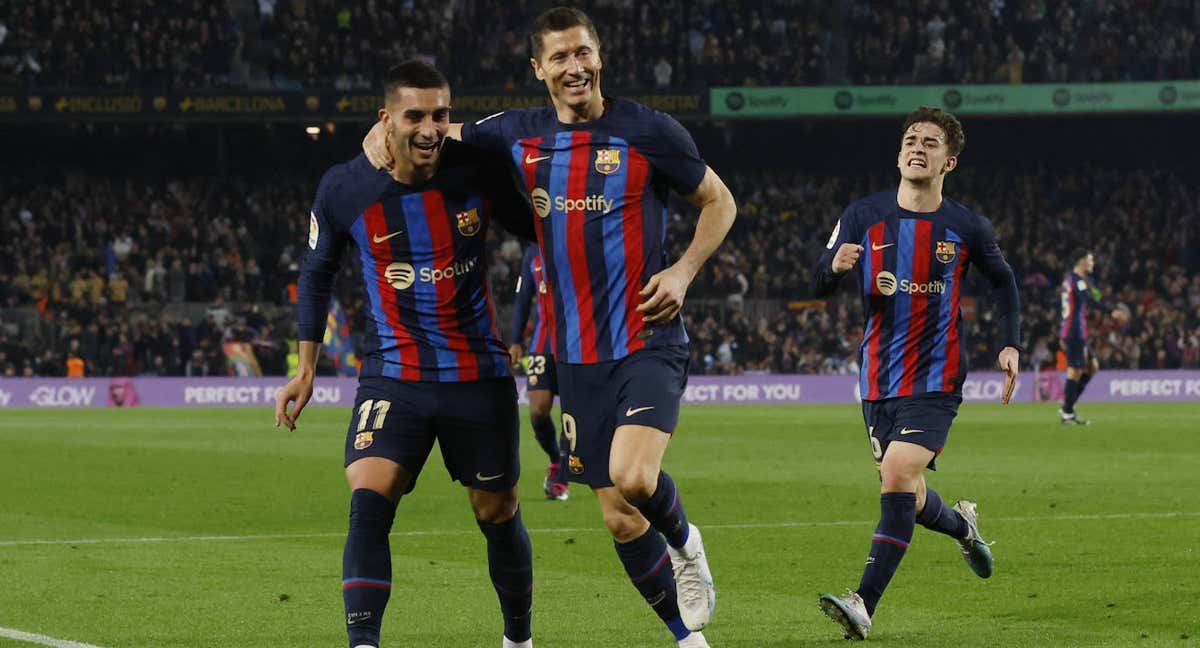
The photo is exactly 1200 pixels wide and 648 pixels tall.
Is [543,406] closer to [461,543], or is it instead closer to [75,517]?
[461,543]

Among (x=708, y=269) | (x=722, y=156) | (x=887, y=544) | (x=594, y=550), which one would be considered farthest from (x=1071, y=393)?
(x=722, y=156)

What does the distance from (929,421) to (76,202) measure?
35381mm

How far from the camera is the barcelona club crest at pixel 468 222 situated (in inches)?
256

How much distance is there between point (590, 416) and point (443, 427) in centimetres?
53

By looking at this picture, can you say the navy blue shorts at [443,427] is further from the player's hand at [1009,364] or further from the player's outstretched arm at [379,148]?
the player's hand at [1009,364]

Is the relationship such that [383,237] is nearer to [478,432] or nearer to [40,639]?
[478,432]

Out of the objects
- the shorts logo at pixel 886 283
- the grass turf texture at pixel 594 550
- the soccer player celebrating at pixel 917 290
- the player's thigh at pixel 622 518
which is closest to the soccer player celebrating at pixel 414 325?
the player's thigh at pixel 622 518

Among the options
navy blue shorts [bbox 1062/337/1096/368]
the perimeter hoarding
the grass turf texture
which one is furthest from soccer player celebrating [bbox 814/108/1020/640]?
the perimeter hoarding

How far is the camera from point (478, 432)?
21.5 feet

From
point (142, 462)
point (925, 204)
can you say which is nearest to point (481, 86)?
point (142, 462)

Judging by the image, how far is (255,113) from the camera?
4022 cm

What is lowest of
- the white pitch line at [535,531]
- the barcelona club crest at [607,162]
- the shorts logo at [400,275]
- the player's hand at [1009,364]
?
the white pitch line at [535,531]

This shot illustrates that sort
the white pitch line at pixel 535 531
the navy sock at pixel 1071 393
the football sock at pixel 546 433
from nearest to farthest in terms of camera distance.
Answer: the white pitch line at pixel 535 531, the football sock at pixel 546 433, the navy sock at pixel 1071 393

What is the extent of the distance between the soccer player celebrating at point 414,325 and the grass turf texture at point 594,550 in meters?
1.01
